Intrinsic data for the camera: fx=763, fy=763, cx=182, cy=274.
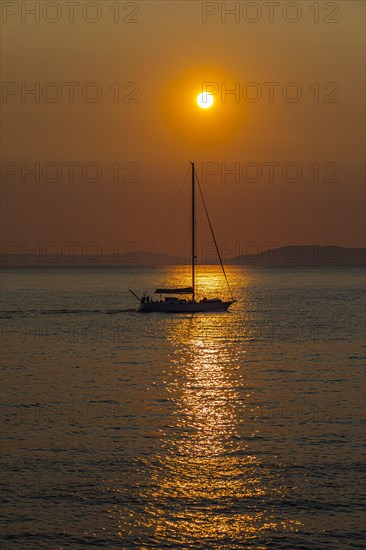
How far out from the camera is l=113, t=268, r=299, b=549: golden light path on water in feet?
78.6

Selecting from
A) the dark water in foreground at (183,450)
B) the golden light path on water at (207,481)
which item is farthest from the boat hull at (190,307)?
the golden light path on water at (207,481)

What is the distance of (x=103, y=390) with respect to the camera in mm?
48781

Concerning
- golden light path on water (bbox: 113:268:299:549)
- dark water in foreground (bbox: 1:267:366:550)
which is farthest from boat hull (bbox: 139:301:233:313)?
golden light path on water (bbox: 113:268:299:549)

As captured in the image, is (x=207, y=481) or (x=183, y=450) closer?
(x=207, y=481)

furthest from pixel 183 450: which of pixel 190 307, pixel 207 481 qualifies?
pixel 190 307

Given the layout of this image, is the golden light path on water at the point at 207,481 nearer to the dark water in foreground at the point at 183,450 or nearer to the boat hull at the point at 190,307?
the dark water in foreground at the point at 183,450

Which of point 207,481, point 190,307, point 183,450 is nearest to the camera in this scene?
point 207,481

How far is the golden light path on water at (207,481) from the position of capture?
2395 cm

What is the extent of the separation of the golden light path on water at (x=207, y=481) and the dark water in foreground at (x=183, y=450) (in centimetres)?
7

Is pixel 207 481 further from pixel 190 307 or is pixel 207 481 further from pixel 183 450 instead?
pixel 190 307

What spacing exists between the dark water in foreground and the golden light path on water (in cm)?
7

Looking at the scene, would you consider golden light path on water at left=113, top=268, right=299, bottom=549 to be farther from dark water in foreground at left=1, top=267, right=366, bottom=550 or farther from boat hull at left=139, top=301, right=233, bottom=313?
boat hull at left=139, top=301, right=233, bottom=313

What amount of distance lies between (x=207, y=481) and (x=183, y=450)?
14.4ft

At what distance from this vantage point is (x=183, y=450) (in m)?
32.7
